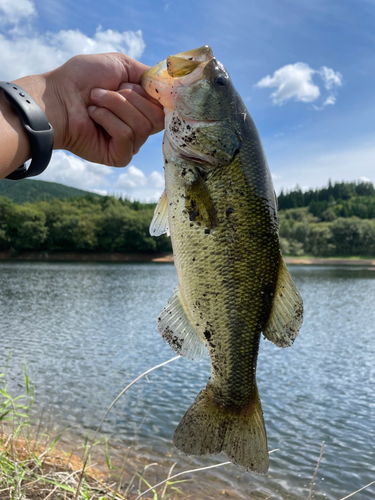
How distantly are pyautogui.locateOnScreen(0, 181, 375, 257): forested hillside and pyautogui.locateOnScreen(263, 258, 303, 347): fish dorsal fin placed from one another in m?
80.5

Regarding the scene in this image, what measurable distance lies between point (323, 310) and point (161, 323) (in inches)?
1190

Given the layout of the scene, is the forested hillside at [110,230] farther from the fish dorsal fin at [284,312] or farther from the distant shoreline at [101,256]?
the fish dorsal fin at [284,312]

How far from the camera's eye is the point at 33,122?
2.13 m

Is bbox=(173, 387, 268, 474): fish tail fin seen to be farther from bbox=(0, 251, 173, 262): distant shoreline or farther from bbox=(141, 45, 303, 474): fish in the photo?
bbox=(0, 251, 173, 262): distant shoreline

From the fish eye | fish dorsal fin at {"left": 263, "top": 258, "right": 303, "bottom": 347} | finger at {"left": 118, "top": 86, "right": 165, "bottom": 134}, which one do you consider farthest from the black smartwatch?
fish dorsal fin at {"left": 263, "top": 258, "right": 303, "bottom": 347}

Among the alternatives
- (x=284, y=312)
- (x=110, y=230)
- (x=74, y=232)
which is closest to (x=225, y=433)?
(x=284, y=312)

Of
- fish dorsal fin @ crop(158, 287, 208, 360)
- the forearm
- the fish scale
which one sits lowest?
fish dorsal fin @ crop(158, 287, 208, 360)

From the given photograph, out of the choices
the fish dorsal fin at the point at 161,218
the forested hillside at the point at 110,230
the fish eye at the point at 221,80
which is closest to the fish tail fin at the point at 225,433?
the fish dorsal fin at the point at 161,218

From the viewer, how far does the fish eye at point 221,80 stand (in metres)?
2.21

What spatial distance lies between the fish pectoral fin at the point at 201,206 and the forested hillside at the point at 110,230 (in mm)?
80534

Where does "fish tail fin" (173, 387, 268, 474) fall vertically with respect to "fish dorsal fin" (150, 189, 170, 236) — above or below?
below

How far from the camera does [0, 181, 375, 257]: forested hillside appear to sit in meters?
86.5

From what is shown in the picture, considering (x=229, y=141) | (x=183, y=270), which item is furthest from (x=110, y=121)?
(x=183, y=270)

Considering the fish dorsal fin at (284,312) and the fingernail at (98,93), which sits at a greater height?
the fingernail at (98,93)
